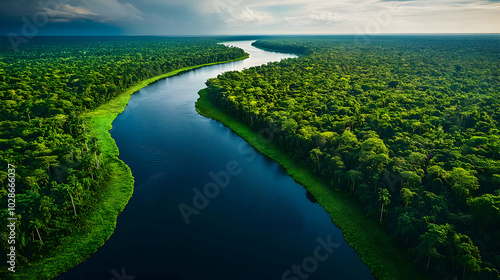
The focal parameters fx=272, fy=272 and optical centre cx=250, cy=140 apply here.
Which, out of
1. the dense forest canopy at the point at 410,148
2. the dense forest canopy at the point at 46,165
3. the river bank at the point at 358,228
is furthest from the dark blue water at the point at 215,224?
the dense forest canopy at the point at 410,148

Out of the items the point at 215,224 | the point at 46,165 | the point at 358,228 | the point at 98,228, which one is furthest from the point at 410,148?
the point at 46,165

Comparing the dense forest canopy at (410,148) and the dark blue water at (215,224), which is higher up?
the dense forest canopy at (410,148)

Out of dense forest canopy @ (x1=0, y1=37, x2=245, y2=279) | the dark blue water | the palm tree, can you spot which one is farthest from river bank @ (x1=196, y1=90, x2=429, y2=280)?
dense forest canopy @ (x1=0, y1=37, x2=245, y2=279)

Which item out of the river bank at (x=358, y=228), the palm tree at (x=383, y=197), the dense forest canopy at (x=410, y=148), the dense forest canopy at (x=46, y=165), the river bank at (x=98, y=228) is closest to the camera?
the dense forest canopy at (x=410, y=148)

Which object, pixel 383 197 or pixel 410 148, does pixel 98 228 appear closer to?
pixel 383 197

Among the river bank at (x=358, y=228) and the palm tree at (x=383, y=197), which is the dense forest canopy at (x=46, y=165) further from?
the palm tree at (x=383, y=197)

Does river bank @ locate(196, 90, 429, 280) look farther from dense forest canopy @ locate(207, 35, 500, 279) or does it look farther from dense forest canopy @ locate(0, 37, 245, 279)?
dense forest canopy @ locate(0, 37, 245, 279)

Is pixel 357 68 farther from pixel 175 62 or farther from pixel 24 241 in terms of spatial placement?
pixel 24 241
